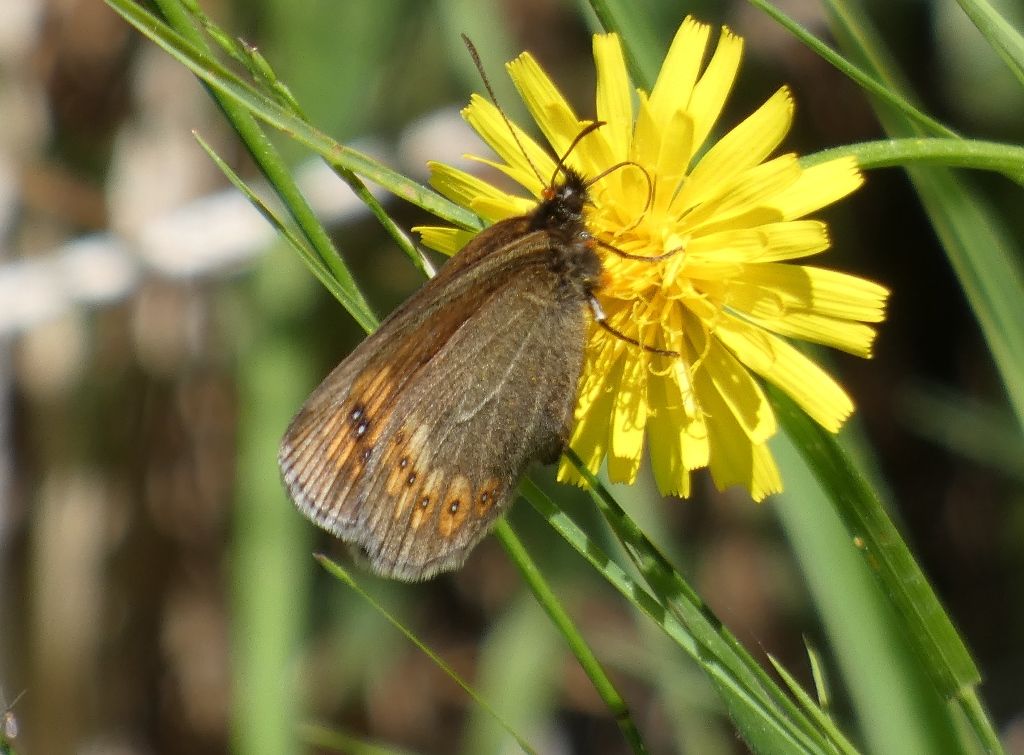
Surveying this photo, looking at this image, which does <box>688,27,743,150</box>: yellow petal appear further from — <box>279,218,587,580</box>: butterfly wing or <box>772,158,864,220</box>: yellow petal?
<box>279,218,587,580</box>: butterfly wing

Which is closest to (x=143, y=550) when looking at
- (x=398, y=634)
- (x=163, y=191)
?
(x=398, y=634)

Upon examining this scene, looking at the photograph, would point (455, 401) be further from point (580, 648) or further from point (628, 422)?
point (580, 648)

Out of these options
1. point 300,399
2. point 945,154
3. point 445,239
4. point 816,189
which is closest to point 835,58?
point 945,154

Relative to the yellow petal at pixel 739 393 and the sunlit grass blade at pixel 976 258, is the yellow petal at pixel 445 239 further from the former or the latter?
the sunlit grass blade at pixel 976 258

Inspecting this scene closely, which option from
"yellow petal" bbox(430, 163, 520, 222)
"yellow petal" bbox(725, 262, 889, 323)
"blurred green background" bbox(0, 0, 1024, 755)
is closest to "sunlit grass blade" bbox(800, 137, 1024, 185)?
"yellow petal" bbox(725, 262, 889, 323)

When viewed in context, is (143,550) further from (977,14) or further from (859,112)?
(977,14)
